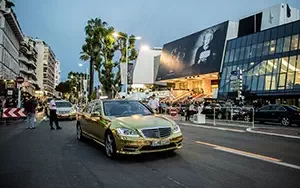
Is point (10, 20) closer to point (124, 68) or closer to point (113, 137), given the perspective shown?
point (124, 68)

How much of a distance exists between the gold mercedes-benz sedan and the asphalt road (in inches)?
14.6

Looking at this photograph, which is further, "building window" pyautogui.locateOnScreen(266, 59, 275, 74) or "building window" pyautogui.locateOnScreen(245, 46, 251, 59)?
"building window" pyautogui.locateOnScreen(245, 46, 251, 59)

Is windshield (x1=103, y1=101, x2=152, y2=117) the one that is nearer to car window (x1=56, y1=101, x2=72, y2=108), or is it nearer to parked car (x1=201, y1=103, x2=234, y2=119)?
parked car (x1=201, y1=103, x2=234, y2=119)

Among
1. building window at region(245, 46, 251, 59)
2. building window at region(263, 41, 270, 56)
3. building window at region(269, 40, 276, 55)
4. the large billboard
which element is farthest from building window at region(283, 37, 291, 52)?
the large billboard

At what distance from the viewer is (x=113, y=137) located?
649 centimetres

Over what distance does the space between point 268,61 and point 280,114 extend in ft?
67.5

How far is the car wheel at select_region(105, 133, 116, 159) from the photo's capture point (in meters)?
6.51

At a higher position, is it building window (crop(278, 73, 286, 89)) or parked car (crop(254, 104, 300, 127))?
building window (crop(278, 73, 286, 89))

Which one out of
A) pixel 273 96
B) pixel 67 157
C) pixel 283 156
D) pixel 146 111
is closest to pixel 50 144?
pixel 67 157

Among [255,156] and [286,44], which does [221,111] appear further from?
[286,44]

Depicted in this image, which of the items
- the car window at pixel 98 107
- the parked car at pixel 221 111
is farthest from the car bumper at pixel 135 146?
the parked car at pixel 221 111

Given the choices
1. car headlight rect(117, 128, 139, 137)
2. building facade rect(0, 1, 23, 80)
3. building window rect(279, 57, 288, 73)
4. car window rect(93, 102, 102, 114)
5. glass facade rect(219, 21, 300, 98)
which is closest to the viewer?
car headlight rect(117, 128, 139, 137)

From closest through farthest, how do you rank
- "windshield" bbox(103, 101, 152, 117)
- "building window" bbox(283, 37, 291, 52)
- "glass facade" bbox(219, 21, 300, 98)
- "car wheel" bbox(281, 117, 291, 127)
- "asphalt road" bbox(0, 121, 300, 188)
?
"asphalt road" bbox(0, 121, 300, 188), "windshield" bbox(103, 101, 152, 117), "car wheel" bbox(281, 117, 291, 127), "glass facade" bbox(219, 21, 300, 98), "building window" bbox(283, 37, 291, 52)

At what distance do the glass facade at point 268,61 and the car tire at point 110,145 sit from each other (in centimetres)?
3057
